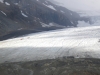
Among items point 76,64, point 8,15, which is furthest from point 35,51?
point 8,15

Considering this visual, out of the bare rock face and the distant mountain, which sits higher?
the bare rock face

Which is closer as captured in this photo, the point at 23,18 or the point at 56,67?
the point at 56,67

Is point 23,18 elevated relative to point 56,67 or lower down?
lower down

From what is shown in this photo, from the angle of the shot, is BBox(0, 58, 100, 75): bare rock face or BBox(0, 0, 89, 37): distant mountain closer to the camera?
BBox(0, 58, 100, 75): bare rock face

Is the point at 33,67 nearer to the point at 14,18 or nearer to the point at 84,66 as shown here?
the point at 84,66

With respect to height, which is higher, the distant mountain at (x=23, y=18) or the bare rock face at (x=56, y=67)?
the bare rock face at (x=56, y=67)

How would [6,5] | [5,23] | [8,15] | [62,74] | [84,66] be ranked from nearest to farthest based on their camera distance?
[62,74]
[84,66]
[5,23]
[8,15]
[6,5]

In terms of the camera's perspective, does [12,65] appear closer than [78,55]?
Yes

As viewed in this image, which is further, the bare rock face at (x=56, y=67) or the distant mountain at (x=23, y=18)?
the distant mountain at (x=23, y=18)
